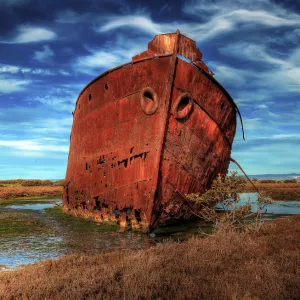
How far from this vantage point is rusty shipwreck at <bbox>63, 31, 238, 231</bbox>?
372 inches

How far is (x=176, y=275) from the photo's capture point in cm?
480

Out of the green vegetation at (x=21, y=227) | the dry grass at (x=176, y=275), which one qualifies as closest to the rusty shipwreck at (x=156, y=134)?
the green vegetation at (x=21, y=227)

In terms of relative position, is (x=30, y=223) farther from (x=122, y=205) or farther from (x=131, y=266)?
(x=131, y=266)

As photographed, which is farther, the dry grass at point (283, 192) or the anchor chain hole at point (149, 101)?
the dry grass at point (283, 192)

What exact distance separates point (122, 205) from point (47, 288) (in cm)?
549

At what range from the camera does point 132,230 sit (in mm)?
9641

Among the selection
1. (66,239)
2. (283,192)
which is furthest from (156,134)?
(283,192)

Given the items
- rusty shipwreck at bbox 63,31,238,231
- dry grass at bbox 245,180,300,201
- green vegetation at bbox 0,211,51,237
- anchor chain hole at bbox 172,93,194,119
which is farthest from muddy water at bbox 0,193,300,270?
dry grass at bbox 245,180,300,201

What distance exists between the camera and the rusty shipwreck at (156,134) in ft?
31.0

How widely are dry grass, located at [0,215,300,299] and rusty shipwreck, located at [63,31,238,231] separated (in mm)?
2800

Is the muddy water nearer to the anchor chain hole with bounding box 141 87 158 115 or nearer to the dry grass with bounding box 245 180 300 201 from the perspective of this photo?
the anchor chain hole with bounding box 141 87 158 115

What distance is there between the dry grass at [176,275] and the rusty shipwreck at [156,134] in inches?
110

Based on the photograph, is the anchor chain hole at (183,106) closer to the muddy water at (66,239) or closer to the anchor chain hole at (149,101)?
the anchor chain hole at (149,101)

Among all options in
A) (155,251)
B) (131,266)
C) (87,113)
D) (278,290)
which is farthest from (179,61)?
(278,290)
